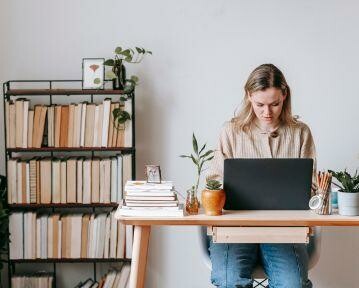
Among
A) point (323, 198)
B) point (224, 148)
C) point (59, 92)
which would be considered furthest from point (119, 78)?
point (323, 198)

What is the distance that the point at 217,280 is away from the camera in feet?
9.05

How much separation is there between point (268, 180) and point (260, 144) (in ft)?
1.80

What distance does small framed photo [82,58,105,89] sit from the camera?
3.71 meters

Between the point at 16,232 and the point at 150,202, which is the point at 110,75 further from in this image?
the point at 150,202

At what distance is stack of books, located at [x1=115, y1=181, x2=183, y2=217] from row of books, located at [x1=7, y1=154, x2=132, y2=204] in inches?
42.0

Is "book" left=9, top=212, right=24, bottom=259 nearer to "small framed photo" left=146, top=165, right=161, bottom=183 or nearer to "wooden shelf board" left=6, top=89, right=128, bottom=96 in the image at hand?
"wooden shelf board" left=6, top=89, right=128, bottom=96

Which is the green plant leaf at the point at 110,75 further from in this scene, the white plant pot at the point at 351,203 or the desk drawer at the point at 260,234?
the white plant pot at the point at 351,203

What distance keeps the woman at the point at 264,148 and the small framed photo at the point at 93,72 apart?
37.0 inches

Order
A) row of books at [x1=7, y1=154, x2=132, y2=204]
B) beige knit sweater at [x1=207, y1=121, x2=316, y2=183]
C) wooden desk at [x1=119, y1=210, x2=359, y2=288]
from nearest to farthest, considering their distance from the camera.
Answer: wooden desk at [x1=119, y1=210, x2=359, y2=288]
beige knit sweater at [x1=207, y1=121, x2=316, y2=183]
row of books at [x1=7, y1=154, x2=132, y2=204]

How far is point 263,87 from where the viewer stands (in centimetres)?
300

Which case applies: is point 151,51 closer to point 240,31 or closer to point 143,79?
point 143,79

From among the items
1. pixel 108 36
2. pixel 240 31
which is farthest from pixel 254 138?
pixel 108 36

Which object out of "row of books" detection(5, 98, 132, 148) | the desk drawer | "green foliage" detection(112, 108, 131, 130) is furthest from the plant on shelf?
the desk drawer

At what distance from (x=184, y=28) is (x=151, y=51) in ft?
0.83
